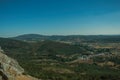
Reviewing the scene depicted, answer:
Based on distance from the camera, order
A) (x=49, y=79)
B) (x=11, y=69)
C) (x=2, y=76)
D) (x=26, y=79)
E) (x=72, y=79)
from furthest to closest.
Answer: (x=72, y=79), (x=49, y=79), (x=26, y=79), (x=11, y=69), (x=2, y=76)

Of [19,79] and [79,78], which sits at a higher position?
[19,79]

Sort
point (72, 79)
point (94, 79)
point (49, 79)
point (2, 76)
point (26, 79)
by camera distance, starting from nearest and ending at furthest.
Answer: point (2, 76) → point (26, 79) → point (49, 79) → point (72, 79) → point (94, 79)

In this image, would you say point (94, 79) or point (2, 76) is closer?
point (2, 76)

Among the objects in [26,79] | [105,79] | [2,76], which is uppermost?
[2,76]

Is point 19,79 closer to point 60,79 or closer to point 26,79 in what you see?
point 26,79

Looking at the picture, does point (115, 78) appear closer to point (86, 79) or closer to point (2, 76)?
point (86, 79)

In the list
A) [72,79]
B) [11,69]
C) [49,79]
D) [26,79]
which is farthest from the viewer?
[72,79]

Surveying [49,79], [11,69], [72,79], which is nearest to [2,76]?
[11,69]

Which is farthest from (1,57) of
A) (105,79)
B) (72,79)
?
(105,79)

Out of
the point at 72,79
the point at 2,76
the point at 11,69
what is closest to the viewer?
the point at 2,76
